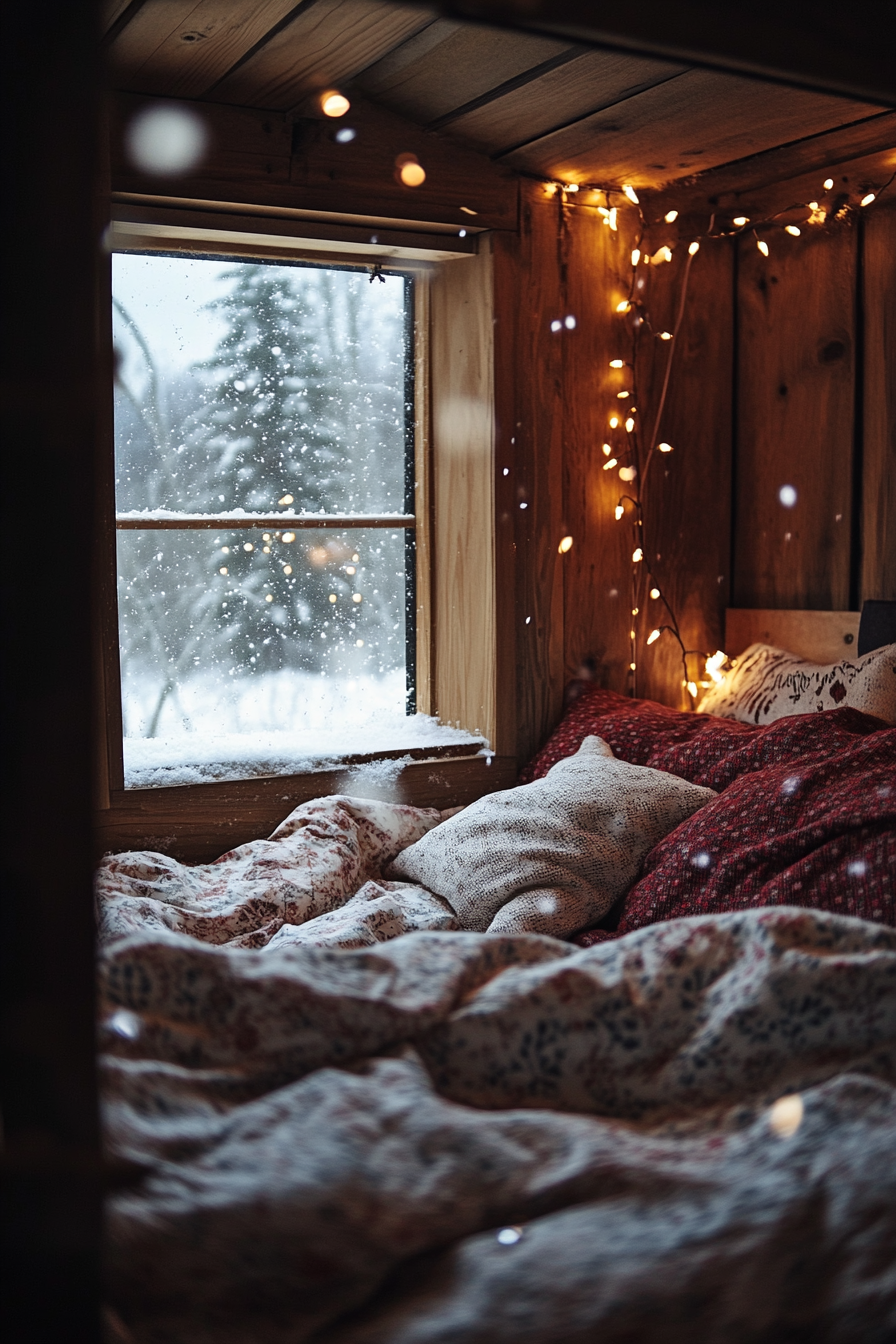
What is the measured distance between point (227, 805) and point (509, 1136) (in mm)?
1509

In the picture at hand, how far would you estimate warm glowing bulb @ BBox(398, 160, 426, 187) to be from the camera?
2.36 m

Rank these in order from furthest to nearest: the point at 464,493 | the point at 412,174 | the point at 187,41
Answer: the point at 464,493, the point at 412,174, the point at 187,41

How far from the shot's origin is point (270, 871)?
210 cm

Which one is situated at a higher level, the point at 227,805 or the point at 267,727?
the point at 267,727

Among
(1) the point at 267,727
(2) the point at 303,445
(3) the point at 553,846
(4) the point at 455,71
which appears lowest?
(3) the point at 553,846

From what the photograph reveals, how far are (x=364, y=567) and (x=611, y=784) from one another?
85 centimetres

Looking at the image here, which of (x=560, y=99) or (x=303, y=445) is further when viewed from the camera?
(x=303, y=445)

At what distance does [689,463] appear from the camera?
282cm

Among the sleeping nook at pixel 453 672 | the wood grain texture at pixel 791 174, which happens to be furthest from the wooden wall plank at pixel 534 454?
the wood grain texture at pixel 791 174

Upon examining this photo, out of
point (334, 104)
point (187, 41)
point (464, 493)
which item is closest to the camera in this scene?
point (187, 41)

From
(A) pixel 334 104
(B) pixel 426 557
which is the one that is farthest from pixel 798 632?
(A) pixel 334 104

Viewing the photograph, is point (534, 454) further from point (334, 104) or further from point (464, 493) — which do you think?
point (334, 104)

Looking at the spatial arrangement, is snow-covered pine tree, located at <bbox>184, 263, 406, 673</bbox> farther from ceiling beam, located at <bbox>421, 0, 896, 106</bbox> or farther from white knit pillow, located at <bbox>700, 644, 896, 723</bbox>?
ceiling beam, located at <bbox>421, 0, 896, 106</bbox>

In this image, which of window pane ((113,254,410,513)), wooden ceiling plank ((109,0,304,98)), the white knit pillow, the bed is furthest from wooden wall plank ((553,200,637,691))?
the bed
